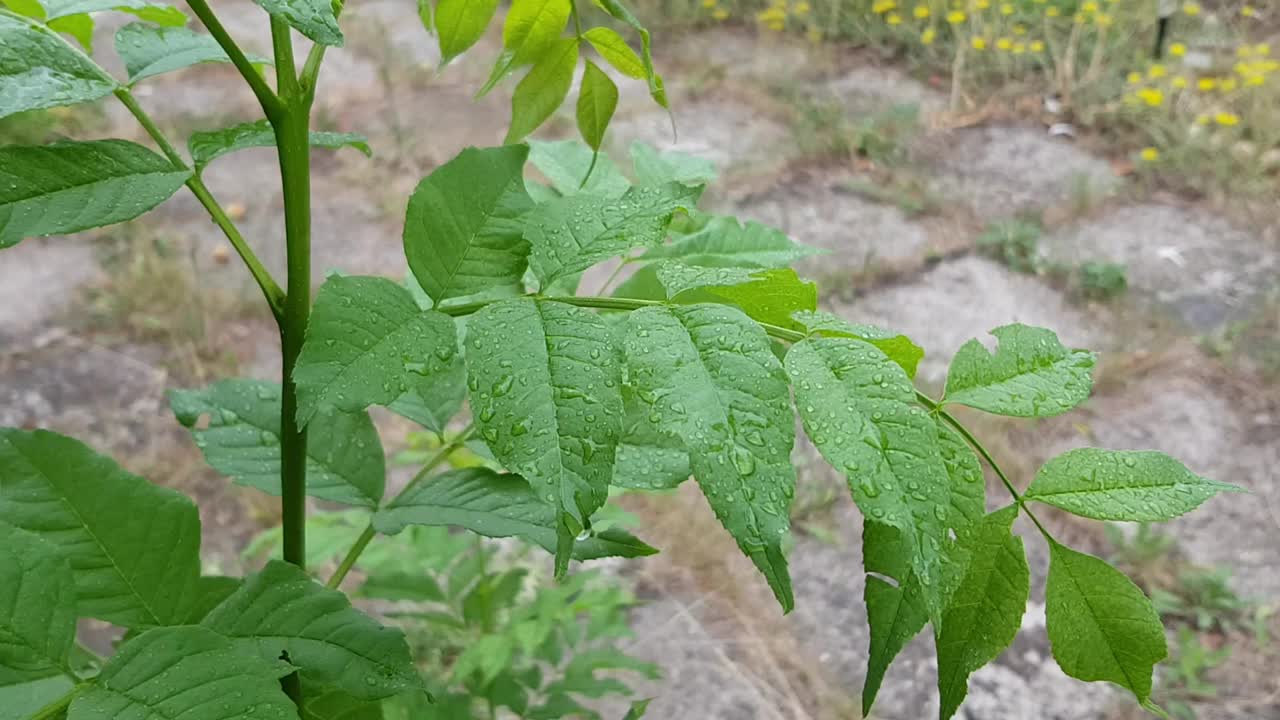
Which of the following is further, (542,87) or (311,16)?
(542,87)

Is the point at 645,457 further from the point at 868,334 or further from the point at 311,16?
the point at 311,16

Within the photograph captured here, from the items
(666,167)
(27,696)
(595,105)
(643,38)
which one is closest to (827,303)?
(666,167)

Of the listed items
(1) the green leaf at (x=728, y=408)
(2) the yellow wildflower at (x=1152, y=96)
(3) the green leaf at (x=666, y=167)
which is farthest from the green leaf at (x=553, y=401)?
(2) the yellow wildflower at (x=1152, y=96)

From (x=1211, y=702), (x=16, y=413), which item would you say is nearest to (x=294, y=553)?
(x=1211, y=702)

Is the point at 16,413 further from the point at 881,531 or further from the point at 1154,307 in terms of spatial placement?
the point at 1154,307

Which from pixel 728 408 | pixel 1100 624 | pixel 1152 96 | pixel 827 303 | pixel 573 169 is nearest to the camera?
pixel 728 408

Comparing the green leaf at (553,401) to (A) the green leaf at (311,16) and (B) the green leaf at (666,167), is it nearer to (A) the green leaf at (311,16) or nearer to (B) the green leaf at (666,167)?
(A) the green leaf at (311,16)
